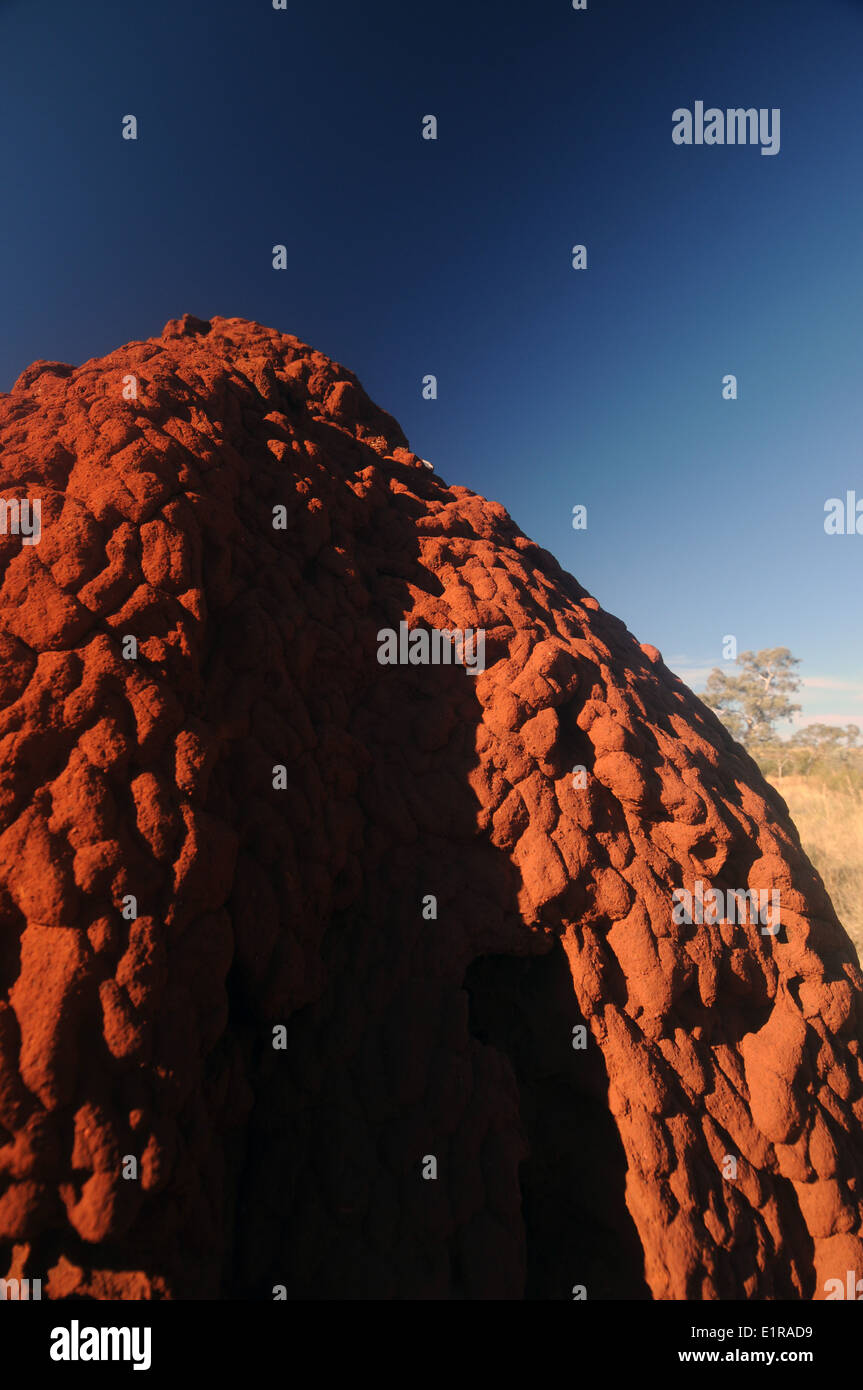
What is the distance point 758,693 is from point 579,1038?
2675 cm

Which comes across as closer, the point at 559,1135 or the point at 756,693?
the point at 559,1135

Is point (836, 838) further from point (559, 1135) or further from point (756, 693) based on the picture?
point (756, 693)

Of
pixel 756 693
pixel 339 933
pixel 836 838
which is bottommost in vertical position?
pixel 339 933

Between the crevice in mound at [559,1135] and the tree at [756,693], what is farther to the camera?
the tree at [756,693]

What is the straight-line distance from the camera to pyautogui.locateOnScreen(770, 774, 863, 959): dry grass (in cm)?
720

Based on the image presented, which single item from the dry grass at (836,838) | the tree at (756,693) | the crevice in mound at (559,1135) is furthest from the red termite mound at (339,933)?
the tree at (756,693)

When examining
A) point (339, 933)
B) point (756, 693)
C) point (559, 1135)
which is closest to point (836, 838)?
point (559, 1135)

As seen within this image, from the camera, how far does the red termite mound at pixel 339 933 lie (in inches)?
70.4

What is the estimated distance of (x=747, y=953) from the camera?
2758mm

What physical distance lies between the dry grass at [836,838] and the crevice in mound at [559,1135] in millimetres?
4616

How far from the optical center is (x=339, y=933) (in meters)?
2.52

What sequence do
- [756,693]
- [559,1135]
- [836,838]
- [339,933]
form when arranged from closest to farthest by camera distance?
[339,933]
[559,1135]
[836,838]
[756,693]

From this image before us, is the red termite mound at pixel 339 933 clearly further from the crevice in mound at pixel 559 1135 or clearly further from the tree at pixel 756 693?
the tree at pixel 756 693

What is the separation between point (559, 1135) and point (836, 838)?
9.28 m
